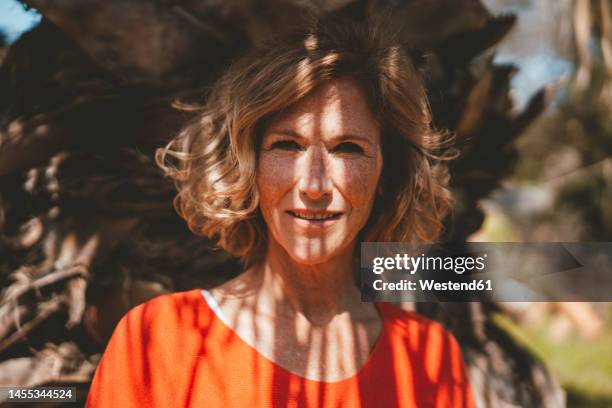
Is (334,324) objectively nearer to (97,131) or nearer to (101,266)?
(101,266)

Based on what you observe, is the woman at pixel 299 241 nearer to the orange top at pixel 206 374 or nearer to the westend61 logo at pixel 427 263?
the orange top at pixel 206 374

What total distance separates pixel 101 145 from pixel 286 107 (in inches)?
37.8

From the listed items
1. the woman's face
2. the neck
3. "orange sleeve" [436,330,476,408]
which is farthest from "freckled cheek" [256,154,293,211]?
"orange sleeve" [436,330,476,408]

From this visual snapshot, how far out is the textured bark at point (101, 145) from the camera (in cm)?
230

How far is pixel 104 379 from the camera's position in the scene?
173 cm

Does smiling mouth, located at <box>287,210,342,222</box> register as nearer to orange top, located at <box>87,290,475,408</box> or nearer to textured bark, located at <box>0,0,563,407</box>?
orange top, located at <box>87,290,475,408</box>

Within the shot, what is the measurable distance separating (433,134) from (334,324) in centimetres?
77

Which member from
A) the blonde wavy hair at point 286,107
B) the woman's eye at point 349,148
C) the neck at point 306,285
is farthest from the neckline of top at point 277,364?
the woman's eye at point 349,148

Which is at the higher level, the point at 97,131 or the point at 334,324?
the point at 97,131

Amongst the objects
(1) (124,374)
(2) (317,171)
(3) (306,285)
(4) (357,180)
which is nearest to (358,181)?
(4) (357,180)

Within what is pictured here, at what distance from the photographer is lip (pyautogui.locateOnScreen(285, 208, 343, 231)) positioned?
5.95 feet

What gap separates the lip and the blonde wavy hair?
201 millimetres

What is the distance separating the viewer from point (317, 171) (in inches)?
71.1

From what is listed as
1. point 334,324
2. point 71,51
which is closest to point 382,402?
point 334,324
